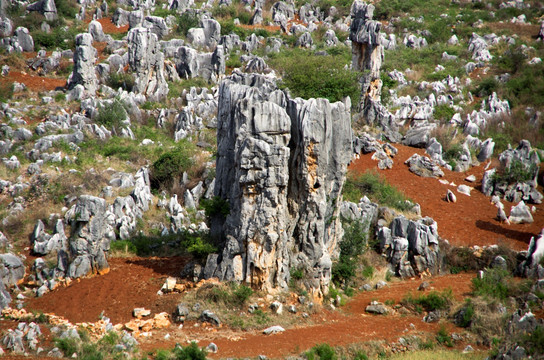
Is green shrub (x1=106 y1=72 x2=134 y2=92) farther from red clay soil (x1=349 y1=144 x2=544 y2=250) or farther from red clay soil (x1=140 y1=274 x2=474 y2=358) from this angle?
red clay soil (x1=140 y1=274 x2=474 y2=358)

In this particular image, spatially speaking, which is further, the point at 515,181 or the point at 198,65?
the point at 198,65

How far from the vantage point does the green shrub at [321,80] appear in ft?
79.4

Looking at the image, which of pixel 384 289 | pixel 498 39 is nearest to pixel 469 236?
pixel 384 289

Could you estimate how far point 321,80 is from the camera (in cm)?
2441

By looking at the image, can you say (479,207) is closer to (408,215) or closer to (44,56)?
(408,215)

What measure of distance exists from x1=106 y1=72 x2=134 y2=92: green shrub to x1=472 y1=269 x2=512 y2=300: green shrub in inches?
834

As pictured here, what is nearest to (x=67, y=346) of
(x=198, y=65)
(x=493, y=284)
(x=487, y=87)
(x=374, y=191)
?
(x=493, y=284)

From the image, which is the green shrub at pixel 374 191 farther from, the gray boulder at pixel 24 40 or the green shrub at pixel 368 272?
the gray boulder at pixel 24 40

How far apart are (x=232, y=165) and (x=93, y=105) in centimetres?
1487

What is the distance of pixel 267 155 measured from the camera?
1249 cm

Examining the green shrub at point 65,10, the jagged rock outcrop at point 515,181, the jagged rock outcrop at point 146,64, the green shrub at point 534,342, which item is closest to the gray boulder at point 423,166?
the jagged rock outcrop at point 515,181

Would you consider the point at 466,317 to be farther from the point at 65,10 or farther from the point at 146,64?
the point at 65,10

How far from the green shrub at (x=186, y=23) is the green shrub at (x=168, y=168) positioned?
1805 cm

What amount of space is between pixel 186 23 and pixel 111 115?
587 inches
